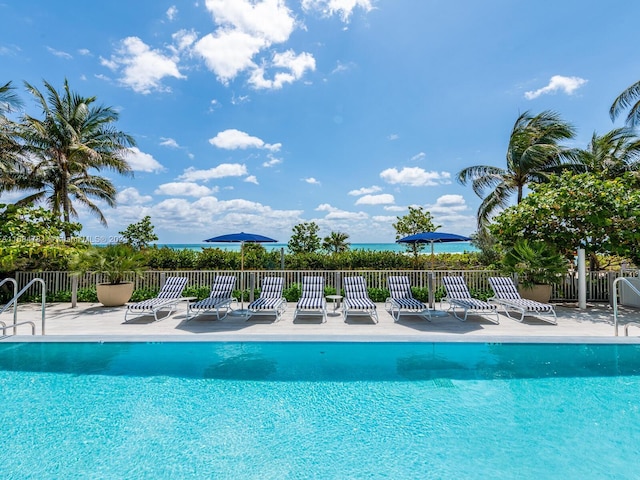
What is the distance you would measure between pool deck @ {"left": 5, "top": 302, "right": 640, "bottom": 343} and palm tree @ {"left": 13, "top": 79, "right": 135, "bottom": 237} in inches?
363

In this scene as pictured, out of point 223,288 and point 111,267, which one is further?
point 111,267

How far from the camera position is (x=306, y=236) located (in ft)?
103

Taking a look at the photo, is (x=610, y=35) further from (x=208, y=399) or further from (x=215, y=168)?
(x=215, y=168)

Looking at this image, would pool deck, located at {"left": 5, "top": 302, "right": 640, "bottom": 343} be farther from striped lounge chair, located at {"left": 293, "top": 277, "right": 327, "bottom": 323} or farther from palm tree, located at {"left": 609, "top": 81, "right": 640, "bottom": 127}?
palm tree, located at {"left": 609, "top": 81, "right": 640, "bottom": 127}

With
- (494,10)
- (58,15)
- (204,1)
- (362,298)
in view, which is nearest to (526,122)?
(494,10)

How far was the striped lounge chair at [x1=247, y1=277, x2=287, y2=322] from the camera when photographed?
8.02 metres

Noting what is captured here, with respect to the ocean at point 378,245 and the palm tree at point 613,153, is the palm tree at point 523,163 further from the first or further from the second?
the ocean at point 378,245

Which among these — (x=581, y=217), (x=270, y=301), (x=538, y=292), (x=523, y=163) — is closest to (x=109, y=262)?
(x=270, y=301)

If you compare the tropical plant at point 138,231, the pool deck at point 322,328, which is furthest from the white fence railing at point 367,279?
the tropical plant at point 138,231

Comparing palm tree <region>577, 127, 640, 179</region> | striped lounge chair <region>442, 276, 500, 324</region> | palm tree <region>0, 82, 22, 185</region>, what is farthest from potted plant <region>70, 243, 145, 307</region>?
palm tree <region>577, 127, 640, 179</region>

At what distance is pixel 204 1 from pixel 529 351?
12019 millimetres

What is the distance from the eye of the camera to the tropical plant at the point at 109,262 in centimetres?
983

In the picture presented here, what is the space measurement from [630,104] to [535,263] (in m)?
9.96

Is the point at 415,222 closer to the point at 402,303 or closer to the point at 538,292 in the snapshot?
the point at 538,292
